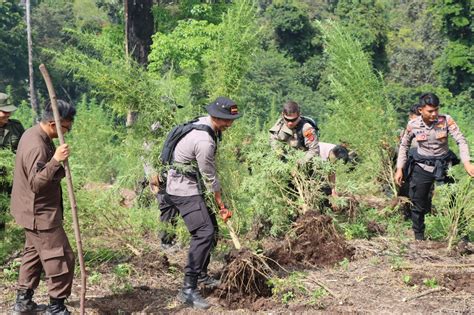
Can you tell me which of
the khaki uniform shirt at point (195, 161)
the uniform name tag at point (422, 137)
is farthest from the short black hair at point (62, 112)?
the uniform name tag at point (422, 137)

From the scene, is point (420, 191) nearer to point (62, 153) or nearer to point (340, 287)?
point (340, 287)

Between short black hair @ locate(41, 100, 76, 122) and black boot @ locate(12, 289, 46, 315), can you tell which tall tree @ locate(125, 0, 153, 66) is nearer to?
short black hair @ locate(41, 100, 76, 122)

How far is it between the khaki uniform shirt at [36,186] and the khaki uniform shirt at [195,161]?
1042mm

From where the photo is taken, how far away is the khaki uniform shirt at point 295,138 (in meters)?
7.00

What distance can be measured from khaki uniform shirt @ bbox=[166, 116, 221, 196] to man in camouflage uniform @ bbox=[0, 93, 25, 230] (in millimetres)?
1663

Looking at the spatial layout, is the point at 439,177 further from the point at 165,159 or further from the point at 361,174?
Answer: the point at 165,159

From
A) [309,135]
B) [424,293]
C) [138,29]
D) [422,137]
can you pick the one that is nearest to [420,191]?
[422,137]

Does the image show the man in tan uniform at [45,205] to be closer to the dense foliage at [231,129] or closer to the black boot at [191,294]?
the black boot at [191,294]

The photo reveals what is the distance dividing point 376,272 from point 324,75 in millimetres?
30375

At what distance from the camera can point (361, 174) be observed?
31.2 ft

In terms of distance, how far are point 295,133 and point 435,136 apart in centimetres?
155

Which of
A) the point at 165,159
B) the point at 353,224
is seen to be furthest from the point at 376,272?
the point at 165,159

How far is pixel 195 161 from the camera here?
5500 millimetres

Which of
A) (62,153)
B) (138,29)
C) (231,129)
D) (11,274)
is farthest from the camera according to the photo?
(138,29)
